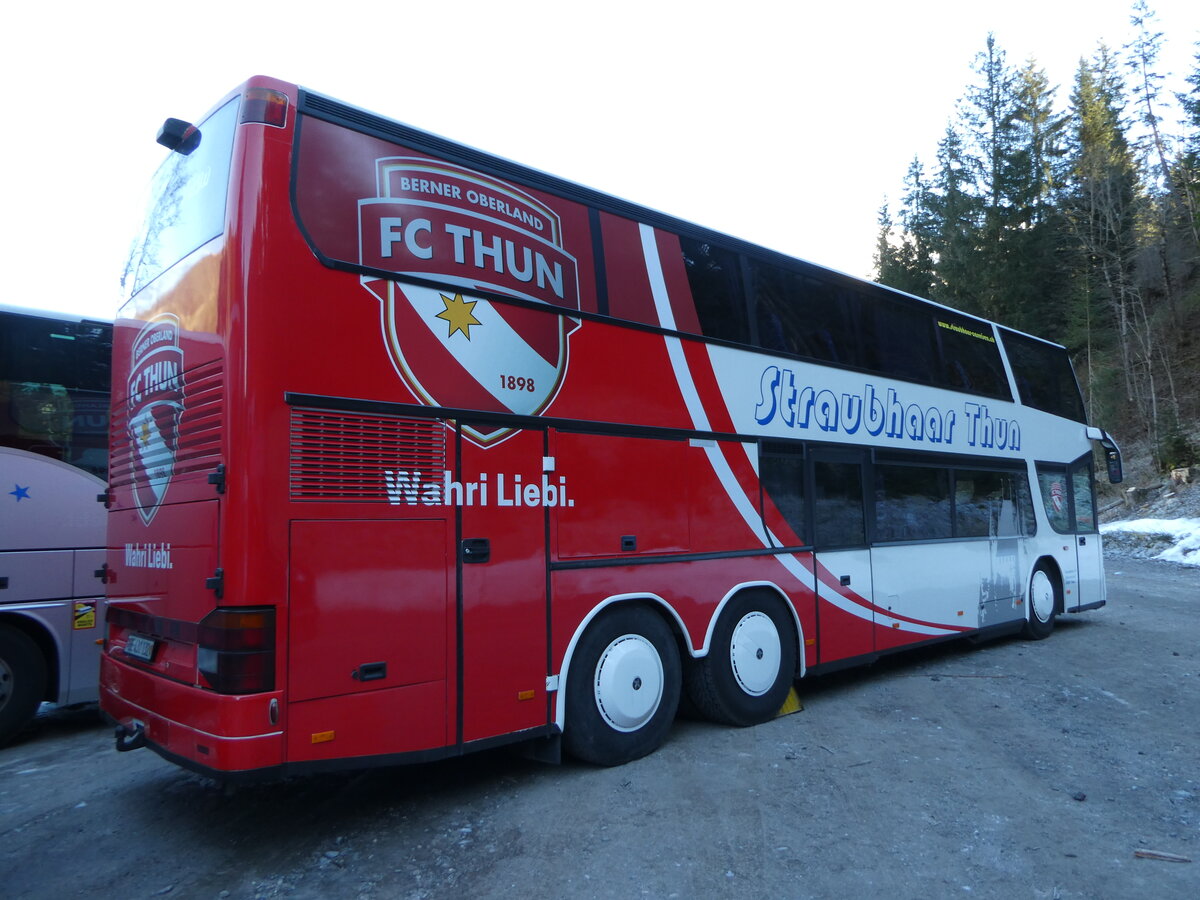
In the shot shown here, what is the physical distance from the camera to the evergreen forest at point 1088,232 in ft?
109

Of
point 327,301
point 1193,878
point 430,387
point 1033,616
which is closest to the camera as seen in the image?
point 1193,878

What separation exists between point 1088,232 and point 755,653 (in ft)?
117

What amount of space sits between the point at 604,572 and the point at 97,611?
15.2 feet

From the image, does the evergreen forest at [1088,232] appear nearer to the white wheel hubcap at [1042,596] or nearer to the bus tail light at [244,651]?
the white wheel hubcap at [1042,596]

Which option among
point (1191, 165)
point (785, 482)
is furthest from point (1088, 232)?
point (785, 482)

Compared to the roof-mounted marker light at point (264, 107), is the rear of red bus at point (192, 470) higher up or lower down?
lower down

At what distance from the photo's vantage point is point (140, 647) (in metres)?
4.54

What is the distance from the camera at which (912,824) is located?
4.25 m

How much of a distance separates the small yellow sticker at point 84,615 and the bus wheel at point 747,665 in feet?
16.8

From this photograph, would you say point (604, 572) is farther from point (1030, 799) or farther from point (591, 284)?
point (1030, 799)

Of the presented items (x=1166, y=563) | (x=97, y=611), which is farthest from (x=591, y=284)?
(x=1166, y=563)

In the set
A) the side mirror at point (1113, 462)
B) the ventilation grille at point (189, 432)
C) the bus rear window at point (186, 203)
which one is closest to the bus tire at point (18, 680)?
the ventilation grille at point (189, 432)

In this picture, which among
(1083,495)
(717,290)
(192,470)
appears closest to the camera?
(192,470)

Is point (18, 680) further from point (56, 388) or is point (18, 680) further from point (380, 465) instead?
point (380, 465)
